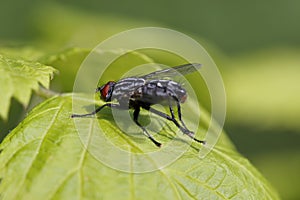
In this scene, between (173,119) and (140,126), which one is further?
(173,119)

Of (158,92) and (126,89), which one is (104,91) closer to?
(126,89)

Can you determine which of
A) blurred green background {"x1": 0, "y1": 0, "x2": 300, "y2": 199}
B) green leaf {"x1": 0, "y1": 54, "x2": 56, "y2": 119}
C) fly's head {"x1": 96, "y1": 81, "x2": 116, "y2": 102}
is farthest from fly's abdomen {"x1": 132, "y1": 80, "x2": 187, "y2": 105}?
blurred green background {"x1": 0, "y1": 0, "x2": 300, "y2": 199}

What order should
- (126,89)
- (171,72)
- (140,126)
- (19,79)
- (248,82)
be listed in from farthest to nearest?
(248,82), (171,72), (126,89), (140,126), (19,79)

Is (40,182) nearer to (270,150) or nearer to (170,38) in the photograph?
(170,38)

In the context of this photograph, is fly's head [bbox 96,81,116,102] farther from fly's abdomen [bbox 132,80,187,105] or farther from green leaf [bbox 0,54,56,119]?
green leaf [bbox 0,54,56,119]

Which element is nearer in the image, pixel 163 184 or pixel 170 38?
pixel 163 184

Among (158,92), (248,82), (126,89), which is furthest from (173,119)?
(248,82)

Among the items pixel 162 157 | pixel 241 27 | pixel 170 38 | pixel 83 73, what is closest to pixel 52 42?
pixel 170 38

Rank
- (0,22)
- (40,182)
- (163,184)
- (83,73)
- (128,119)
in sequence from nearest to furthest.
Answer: (40,182) → (163,184) → (128,119) → (83,73) → (0,22)
